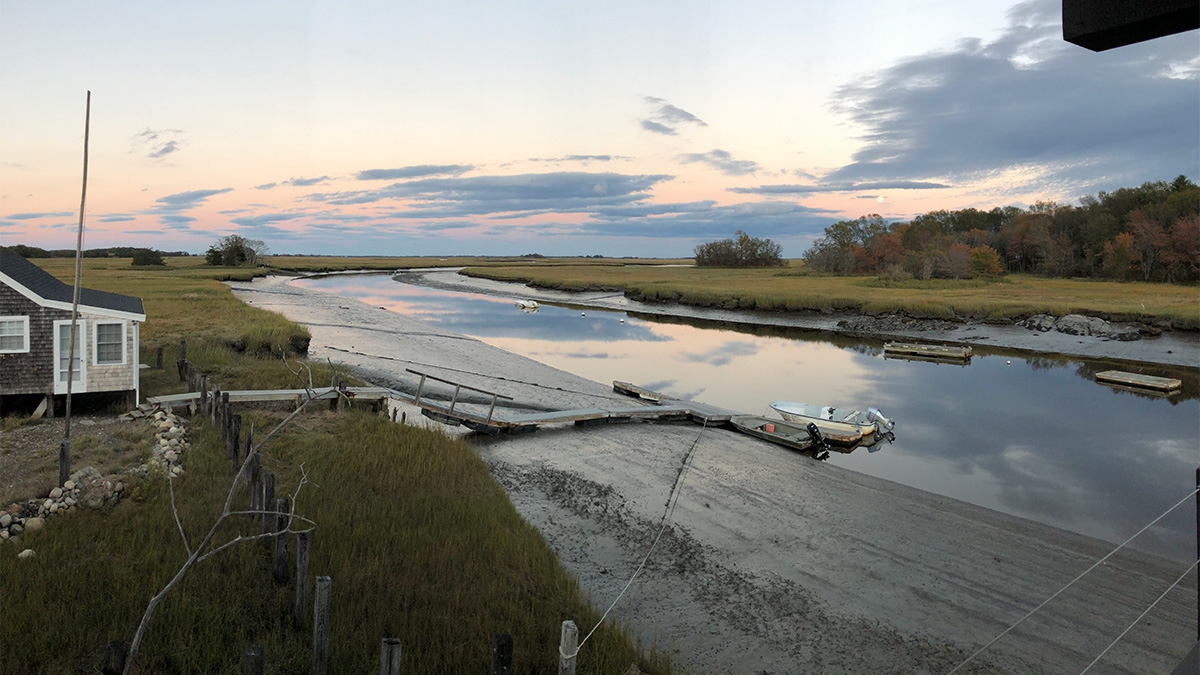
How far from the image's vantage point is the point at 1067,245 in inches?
3533

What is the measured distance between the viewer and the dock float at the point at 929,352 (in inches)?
1623

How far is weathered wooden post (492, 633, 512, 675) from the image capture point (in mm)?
6277

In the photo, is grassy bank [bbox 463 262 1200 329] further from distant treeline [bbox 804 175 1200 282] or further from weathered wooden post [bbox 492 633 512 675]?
weathered wooden post [bbox 492 633 512 675]

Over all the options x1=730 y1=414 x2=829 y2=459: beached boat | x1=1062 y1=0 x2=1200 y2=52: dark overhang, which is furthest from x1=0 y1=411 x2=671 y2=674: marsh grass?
x1=730 y1=414 x2=829 y2=459: beached boat

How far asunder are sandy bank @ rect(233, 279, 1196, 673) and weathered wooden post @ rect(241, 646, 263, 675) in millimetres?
4761

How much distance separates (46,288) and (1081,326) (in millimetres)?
54213

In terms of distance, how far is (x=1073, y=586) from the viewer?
12.2 m

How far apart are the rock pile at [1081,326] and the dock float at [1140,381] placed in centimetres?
1167

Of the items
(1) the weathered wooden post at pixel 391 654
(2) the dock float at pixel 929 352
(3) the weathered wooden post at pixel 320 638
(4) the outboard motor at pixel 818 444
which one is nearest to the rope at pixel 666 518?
(1) the weathered wooden post at pixel 391 654

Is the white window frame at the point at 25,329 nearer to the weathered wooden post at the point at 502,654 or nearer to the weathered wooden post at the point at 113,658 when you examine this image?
the weathered wooden post at the point at 113,658

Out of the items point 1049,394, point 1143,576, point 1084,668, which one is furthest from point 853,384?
point 1084,668

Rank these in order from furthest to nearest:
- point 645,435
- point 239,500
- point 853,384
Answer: point 853,384 → point 645,435 → point 239,500

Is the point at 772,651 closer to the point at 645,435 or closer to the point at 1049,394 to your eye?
the point at 645,435

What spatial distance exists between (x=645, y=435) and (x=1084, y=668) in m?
13.8
